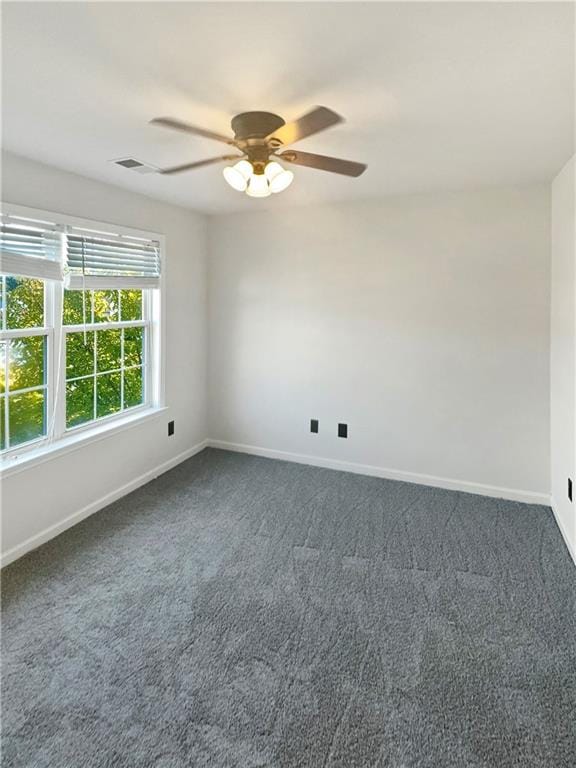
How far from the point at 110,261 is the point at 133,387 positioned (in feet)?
3.47

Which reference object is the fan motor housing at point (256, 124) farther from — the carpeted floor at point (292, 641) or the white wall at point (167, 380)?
the carpeted floor at point (292, 641)

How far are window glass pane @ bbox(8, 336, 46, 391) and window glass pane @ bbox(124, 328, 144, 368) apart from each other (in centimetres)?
79

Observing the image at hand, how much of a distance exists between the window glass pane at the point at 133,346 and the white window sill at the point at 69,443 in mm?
437

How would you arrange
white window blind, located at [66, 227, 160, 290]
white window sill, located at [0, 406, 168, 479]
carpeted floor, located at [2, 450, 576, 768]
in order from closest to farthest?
carpeted floor, located at [2, 450, 576, 768] → white window sill, located at [0, 406, 168, 479] → white window blind, located at [66, 227, 160, 290]

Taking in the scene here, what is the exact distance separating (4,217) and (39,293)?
50 cm

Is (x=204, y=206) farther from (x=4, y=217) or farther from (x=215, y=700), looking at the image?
(x=215, y=700)

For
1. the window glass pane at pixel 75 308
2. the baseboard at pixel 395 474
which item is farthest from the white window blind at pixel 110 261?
the baseboard at pixel 395 474

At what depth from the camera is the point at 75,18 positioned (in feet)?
4.53

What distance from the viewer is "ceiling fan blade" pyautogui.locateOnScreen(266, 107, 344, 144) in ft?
5.26

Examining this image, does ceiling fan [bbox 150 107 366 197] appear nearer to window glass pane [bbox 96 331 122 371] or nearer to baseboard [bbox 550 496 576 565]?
window glass pane [bbox 96 331 122 371]

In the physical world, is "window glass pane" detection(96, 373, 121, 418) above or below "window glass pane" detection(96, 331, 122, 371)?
below

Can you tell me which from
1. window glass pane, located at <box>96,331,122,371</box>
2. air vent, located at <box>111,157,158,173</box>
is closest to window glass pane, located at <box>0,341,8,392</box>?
window glass pane, located at <box>96,331,122,371</box>

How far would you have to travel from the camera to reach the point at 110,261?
10.8 feet

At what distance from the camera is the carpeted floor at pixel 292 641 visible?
1558 millimetres
